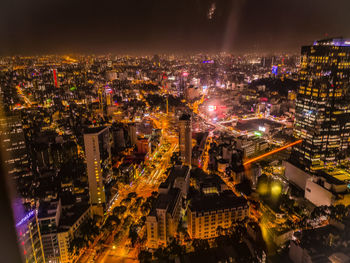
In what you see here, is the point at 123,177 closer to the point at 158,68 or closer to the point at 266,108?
the point at 266,108

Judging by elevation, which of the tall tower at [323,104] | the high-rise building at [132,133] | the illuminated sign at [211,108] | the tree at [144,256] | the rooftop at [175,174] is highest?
the tall tower at [323,104]

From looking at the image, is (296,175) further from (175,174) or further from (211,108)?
(211,108)

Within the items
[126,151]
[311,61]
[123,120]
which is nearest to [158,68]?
[123,120]

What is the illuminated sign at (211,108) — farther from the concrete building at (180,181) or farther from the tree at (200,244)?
the tree at (200,244)

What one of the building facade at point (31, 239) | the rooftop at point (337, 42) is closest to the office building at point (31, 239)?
the building facade at point (31, 239)

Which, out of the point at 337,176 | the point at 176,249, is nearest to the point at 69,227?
the point at 176,249

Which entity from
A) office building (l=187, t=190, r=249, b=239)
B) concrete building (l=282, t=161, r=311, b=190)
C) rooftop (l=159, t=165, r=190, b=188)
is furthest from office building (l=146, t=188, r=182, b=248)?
concrete building (l=282, t=161, r=311, b=190)

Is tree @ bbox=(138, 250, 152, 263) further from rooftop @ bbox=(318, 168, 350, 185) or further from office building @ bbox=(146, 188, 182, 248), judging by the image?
rooftop @ bbox=(318, 168, 350, 185)
